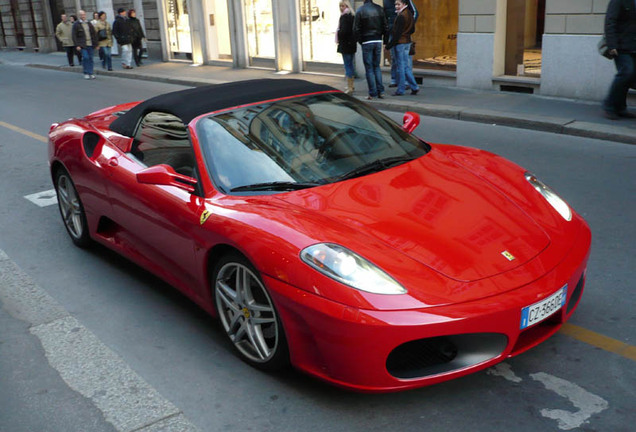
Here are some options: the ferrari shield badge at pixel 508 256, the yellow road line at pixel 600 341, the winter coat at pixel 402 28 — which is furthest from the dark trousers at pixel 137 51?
the ferrari shield badge at pixel 508 256

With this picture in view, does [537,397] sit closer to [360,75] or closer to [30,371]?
[30,371]

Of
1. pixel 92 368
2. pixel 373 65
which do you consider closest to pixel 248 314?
pixel 92 368

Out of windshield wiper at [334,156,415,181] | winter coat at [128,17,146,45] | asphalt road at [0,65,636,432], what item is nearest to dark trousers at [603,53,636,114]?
asphalt road at [0,65,636,432]

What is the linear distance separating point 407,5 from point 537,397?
10314 millimetres

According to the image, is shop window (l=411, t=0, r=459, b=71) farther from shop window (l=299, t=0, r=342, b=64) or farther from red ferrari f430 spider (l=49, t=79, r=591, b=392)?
red ferrari f430 spider (l=49, t=79, r=591, b=392)

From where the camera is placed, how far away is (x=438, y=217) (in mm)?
3564

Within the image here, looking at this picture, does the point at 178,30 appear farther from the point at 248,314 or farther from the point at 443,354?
the point at 443,354

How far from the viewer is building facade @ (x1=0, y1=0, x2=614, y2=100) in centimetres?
1155

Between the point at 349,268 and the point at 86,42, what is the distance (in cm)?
2008

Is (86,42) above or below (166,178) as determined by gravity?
above

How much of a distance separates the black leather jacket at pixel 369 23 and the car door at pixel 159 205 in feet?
27.4

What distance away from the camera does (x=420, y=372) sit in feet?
10.1

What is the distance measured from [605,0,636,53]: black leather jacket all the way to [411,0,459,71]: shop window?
4.87m

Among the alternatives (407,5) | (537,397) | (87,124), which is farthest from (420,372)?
(407,5)
